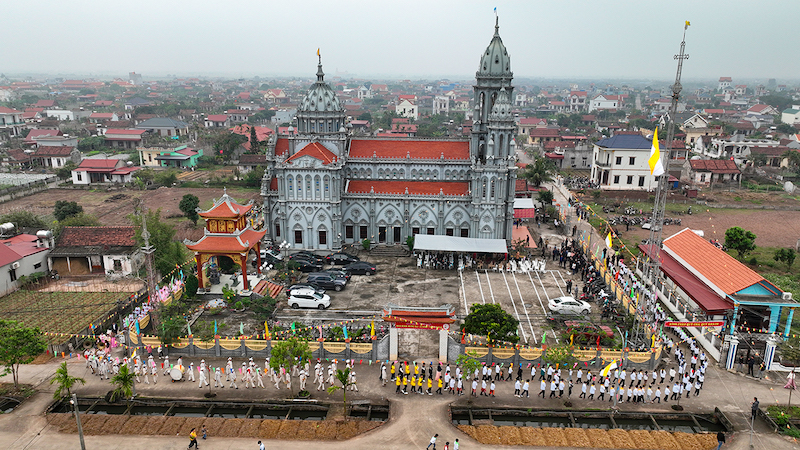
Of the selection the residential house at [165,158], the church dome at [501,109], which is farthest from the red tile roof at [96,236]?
the residential house at [165,158]

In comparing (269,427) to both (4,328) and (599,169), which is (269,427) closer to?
(4,328)

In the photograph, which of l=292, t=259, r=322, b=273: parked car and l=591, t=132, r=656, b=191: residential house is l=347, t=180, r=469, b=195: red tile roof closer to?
l=292, t=259, r=322, b=273: parked car

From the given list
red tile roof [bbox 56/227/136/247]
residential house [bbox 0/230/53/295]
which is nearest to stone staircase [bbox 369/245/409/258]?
red tile roof [bbox 56/227/136/247]

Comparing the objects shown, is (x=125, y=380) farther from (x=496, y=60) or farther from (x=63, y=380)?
(x=496, y=60)

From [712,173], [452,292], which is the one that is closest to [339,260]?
[452,292]

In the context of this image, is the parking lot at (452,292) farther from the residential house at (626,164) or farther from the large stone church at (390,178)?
the residential house at (626,164)

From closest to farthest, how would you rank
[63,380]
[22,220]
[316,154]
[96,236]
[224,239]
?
[63,380]
[224,239]
[96,236]
[316,154]
[22,220]
